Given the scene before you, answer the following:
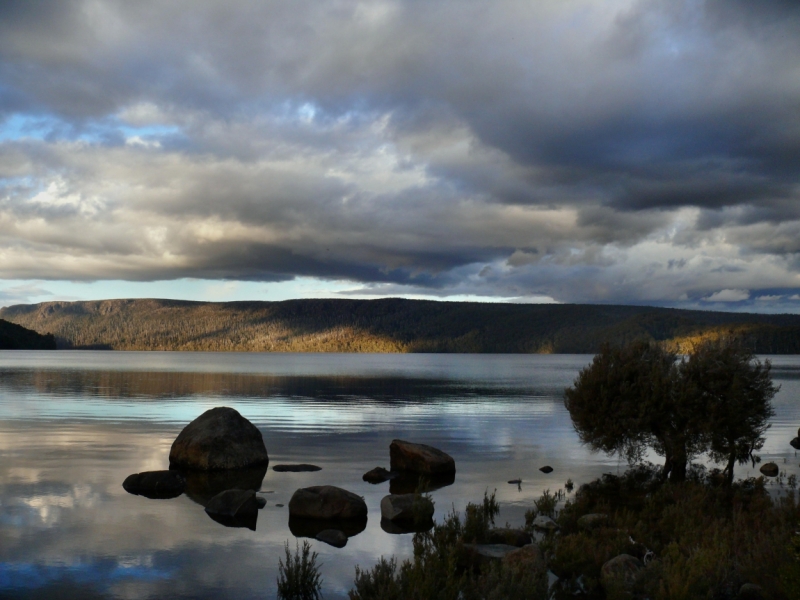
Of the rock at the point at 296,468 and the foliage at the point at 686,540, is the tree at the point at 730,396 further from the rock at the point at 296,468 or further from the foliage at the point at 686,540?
the rock at the point at 296,468

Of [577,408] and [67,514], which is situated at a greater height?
[577,408]

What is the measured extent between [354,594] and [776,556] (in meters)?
8.41

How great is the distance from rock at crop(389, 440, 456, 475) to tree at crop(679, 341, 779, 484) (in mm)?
10326

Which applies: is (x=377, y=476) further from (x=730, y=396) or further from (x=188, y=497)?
(x=730, y=396)

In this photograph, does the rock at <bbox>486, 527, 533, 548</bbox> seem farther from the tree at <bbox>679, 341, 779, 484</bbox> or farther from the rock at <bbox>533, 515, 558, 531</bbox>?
the tree at <bbox>679, 341, 779, 484</bbox>

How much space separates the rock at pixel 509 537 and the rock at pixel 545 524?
132 centimetres

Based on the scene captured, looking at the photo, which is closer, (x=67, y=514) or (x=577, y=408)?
(x=67, y=514)

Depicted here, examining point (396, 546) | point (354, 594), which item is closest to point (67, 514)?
point (396, 546)

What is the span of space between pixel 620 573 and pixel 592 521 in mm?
5494

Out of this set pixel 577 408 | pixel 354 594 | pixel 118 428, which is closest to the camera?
pixel 354 594

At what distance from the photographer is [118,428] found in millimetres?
40188

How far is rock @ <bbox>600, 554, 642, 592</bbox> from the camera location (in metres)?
12.0

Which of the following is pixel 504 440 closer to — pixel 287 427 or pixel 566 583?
pixel 287 427

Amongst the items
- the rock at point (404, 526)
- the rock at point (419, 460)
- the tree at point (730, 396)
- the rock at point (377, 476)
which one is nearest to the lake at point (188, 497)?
the rock at point (404, 526)
